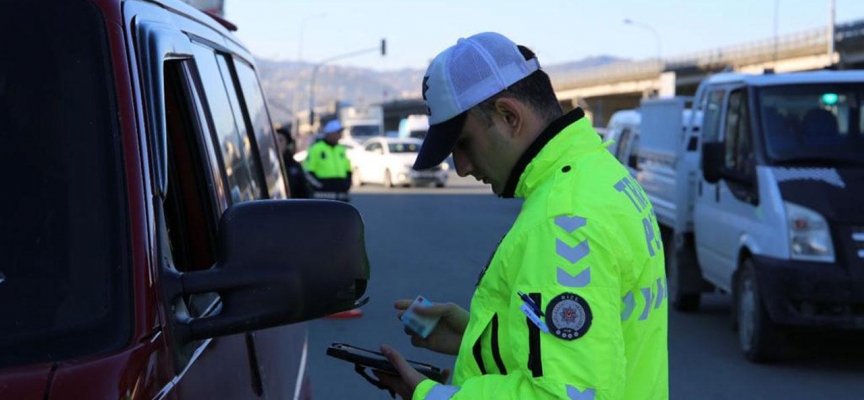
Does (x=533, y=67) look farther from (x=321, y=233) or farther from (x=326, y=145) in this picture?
(x=326, y=145)

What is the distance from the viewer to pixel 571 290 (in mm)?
2303

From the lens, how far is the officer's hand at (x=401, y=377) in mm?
2678

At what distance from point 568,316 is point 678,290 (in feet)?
35.1

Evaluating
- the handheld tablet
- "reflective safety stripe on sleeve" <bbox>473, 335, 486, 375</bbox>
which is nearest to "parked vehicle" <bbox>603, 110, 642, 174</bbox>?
the handheld tablet

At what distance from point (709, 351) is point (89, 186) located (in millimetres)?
8616

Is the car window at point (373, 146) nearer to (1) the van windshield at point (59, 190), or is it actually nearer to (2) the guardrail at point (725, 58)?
(2) the guardrail at point (725, 58)

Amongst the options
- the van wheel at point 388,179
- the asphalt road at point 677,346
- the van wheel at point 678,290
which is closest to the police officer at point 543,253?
the asphalt road at point 677,346

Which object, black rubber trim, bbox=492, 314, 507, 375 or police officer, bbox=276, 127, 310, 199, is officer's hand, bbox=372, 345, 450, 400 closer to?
black rubber trim, bbox=492, 314, 507, 375

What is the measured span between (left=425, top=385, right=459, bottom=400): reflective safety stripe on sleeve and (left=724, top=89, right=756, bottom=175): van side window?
Result: 25.9ft

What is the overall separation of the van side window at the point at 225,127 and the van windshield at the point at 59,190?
1.01 meters

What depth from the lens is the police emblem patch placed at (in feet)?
7.48

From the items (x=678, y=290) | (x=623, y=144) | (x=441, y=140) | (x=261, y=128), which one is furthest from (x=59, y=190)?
(x=623, y=144)

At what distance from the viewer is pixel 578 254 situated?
234 cm

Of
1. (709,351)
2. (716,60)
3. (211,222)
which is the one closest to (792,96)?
(709,351)
